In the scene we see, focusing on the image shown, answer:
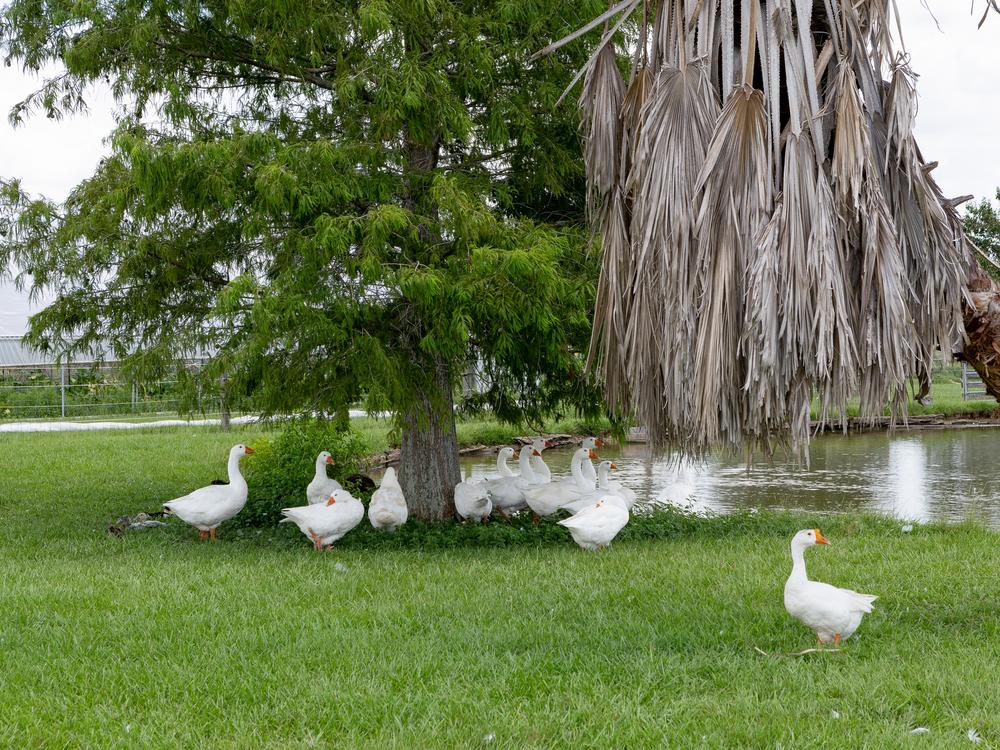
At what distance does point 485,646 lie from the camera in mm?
5809

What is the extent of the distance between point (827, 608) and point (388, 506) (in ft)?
16.8

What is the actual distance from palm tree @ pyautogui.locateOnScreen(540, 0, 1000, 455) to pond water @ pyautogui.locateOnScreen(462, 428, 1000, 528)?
5.00 meters

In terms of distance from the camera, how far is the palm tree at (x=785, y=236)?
527 cm

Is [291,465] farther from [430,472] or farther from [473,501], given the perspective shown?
[473,501]

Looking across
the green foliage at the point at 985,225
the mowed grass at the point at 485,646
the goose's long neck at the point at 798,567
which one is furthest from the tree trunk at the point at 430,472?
the green foliage at the point at 985,225

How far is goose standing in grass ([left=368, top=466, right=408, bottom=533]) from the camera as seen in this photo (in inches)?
389

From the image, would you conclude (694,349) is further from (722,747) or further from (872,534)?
(872,534)

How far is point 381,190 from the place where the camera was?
892 centimetres

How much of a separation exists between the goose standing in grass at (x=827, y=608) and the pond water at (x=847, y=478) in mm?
4551

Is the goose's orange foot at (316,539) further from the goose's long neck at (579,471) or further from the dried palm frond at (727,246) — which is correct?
the dried palm frond at (727,246)

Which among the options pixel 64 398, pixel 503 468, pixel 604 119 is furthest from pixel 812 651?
pixel 64 398

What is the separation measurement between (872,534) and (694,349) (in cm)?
557

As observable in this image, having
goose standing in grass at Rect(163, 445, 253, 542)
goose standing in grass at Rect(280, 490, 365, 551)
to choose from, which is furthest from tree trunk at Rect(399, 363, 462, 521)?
goose standing in grass at Rect(163, 445, 253, 542)

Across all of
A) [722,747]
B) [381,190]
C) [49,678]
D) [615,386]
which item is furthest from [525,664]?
[381,190]
